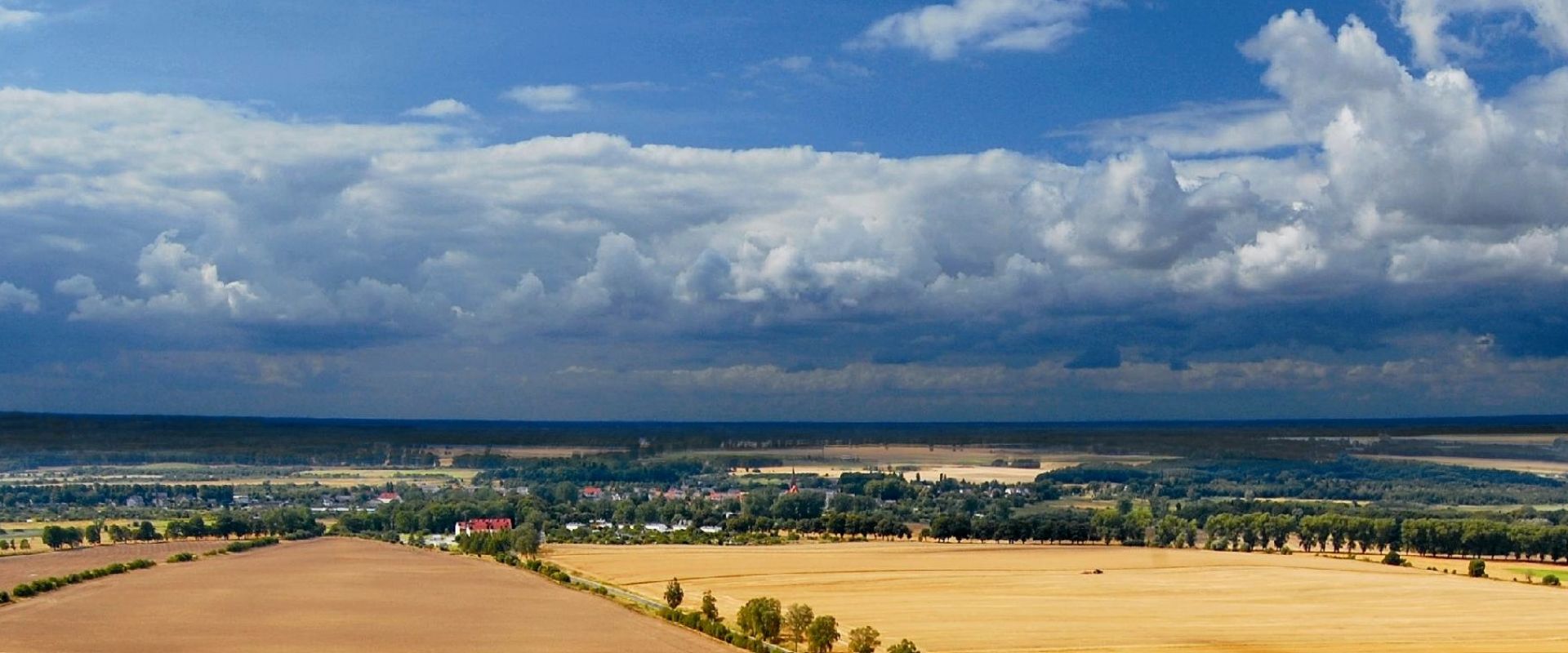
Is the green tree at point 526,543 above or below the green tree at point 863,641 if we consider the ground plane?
below

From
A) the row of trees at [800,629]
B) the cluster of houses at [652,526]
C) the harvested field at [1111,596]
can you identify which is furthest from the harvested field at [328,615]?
the cluster of houses at [652,526]

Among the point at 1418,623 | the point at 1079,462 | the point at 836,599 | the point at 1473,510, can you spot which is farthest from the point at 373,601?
the point at 1079,462

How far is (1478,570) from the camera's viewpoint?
93.7m

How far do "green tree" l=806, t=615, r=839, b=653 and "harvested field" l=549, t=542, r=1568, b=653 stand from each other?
309cm

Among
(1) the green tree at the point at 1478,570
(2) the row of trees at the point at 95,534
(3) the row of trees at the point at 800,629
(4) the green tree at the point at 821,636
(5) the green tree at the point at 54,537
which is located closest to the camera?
(3) the row of trees at the point at 800,629

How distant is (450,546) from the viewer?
121m

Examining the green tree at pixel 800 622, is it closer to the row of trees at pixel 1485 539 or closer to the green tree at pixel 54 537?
the row of trees at pixel 1485 539

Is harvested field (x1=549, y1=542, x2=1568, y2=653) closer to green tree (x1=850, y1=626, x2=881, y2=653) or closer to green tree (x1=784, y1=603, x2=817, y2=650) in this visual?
green tree (x1=850, y1=626, x2=881, y2=653)

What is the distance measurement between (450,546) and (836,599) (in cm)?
5545

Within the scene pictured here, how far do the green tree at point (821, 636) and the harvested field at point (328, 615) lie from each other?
3407 mm

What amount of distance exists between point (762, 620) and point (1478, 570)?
2232 inches

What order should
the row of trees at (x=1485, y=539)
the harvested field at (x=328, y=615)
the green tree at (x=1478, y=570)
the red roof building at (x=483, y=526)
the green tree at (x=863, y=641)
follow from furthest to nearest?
the red roof building at (x=483, y=526) → the row of trees at (x=1485, y=539) → the green tree at (x=1478, y=570) → the harvested field at (x=328, y=615) → the green tree at (x=863, y=641)

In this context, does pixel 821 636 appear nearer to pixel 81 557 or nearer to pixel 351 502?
pixel 81 557

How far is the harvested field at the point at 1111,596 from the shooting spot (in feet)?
200
